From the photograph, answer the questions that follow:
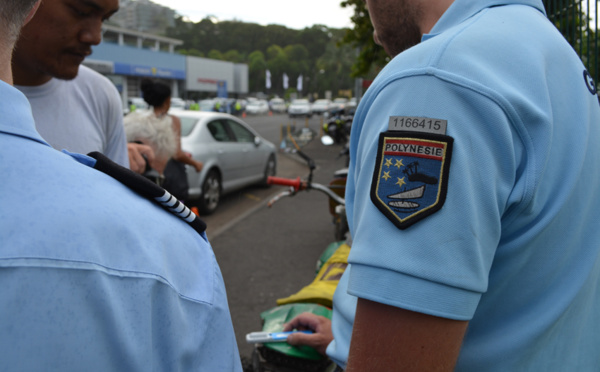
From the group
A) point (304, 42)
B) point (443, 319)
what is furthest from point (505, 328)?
point (304, 42)

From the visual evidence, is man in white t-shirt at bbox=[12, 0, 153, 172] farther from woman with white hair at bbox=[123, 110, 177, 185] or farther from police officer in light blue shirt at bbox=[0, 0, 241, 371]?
woman with white hair at bbox=[123, 110, 177, 185]

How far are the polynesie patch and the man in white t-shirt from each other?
1353 millimetres

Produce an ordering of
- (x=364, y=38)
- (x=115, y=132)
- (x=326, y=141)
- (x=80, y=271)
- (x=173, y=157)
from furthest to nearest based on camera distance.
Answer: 1. (x=364, y=38)
2. (x=326, y=141)
3. (x=173, y=157)
4. (x=115, y=132)
5. (x=80, y=271)

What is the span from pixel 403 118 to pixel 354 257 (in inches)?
10.0

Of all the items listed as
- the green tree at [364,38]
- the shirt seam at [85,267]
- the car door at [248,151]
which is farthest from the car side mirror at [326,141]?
the green tree at [364,38]

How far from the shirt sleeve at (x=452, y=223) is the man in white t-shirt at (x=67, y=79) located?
135cm

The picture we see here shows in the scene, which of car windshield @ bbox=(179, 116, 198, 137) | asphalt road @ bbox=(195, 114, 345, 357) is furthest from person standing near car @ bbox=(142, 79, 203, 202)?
car windshield @ bbox=(179, 116, 198, 137)

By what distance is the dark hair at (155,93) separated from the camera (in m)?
5.04

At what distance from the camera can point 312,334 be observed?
5.52ft

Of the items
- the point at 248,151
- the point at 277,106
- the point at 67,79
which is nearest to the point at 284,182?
the point at 67,79

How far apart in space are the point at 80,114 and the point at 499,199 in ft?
5.66

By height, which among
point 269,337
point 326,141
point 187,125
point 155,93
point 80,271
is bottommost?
point 269,337

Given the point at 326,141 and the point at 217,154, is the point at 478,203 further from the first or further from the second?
the point at 217,154

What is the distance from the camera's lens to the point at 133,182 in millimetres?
735
